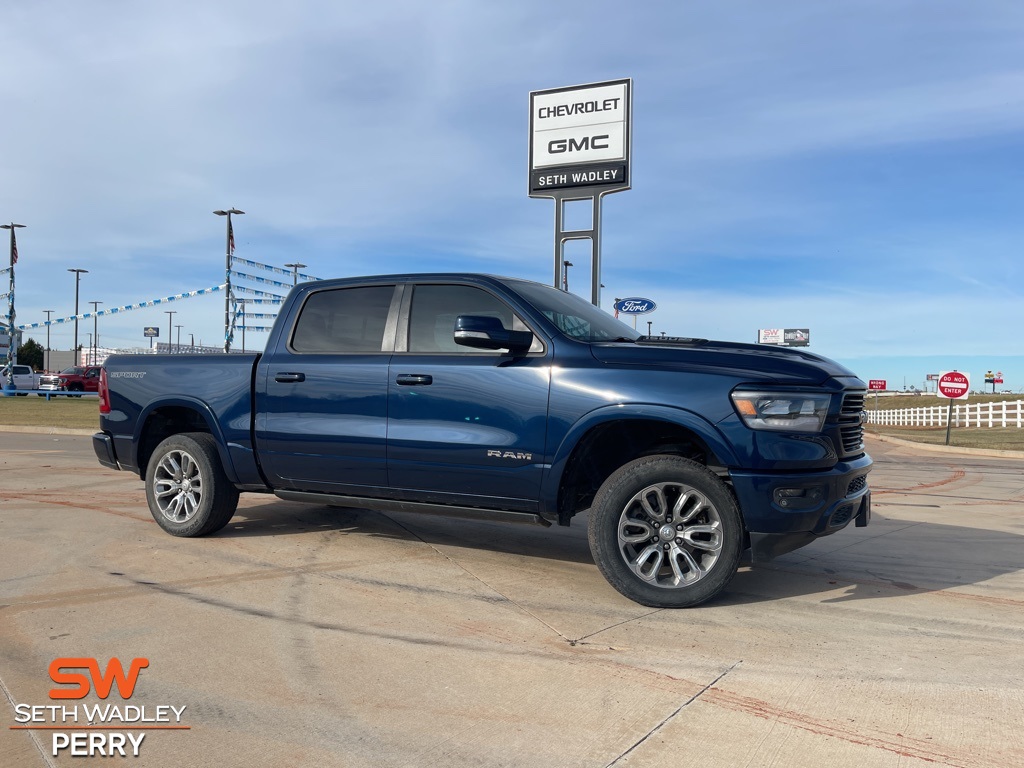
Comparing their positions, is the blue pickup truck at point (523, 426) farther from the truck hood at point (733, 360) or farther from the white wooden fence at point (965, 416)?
the white wooden fence at point (965, 416)

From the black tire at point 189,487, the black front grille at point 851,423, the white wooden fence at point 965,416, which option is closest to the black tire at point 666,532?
the black front grille at point 851,423

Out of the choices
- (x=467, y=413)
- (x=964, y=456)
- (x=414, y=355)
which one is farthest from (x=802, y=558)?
(x=964, y=456)

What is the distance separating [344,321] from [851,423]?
11.1 feet

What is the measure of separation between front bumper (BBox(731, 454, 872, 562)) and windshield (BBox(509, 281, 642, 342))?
1439 millimetres

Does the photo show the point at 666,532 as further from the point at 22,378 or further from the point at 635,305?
the point at 22,378

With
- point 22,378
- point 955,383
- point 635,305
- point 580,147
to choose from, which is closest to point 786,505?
point 580,147

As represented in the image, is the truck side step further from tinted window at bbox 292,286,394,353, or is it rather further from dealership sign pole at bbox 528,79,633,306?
dealership sign pole at bbox 528,79,633,306

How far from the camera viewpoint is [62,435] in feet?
60.0

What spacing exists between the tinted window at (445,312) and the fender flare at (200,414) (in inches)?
66.9

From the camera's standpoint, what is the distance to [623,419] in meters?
4.77

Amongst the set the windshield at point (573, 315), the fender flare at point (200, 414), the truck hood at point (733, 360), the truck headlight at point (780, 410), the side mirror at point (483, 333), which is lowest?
the fender flare at point (200, 414)

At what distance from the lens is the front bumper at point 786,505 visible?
447cm

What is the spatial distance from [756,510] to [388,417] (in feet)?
Answer: 7.71

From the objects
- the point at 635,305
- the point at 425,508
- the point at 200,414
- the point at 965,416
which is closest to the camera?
the point at 425,508
